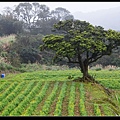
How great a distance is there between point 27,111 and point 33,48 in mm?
20228

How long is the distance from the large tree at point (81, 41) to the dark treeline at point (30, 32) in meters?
1.02

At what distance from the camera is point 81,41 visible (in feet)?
38.9

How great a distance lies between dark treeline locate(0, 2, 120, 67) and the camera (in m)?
25.8

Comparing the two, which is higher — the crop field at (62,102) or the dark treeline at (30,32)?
the dark treeline at (30,32)

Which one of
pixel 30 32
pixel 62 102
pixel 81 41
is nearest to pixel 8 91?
pixel 62 102

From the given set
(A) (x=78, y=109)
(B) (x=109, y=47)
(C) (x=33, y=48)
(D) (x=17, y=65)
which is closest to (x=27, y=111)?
(A) (x=78, y=109)

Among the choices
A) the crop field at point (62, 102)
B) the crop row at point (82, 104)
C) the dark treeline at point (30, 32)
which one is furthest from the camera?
the dark treeline at point (30, 32)

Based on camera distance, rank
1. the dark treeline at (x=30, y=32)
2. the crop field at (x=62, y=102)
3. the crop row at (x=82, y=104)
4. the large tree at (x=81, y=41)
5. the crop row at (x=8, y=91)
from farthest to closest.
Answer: the dark treeline at (x=30, y=32) < the large tree at (x=81, y=41) < the crop row at (x=8, y=91) < the crop field at (x=62, y=102) < the crop row at (x=82, y=104)

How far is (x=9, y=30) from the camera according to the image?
35594 mm

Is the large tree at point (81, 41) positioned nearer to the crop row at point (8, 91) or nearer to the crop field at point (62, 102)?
the crop field at point (62, 102)

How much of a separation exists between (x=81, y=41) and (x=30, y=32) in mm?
28751

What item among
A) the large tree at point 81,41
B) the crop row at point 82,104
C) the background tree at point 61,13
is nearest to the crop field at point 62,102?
the crop row at point 82,104

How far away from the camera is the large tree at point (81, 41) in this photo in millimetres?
11984

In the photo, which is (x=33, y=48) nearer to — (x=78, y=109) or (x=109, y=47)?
(x=109, y=47)
